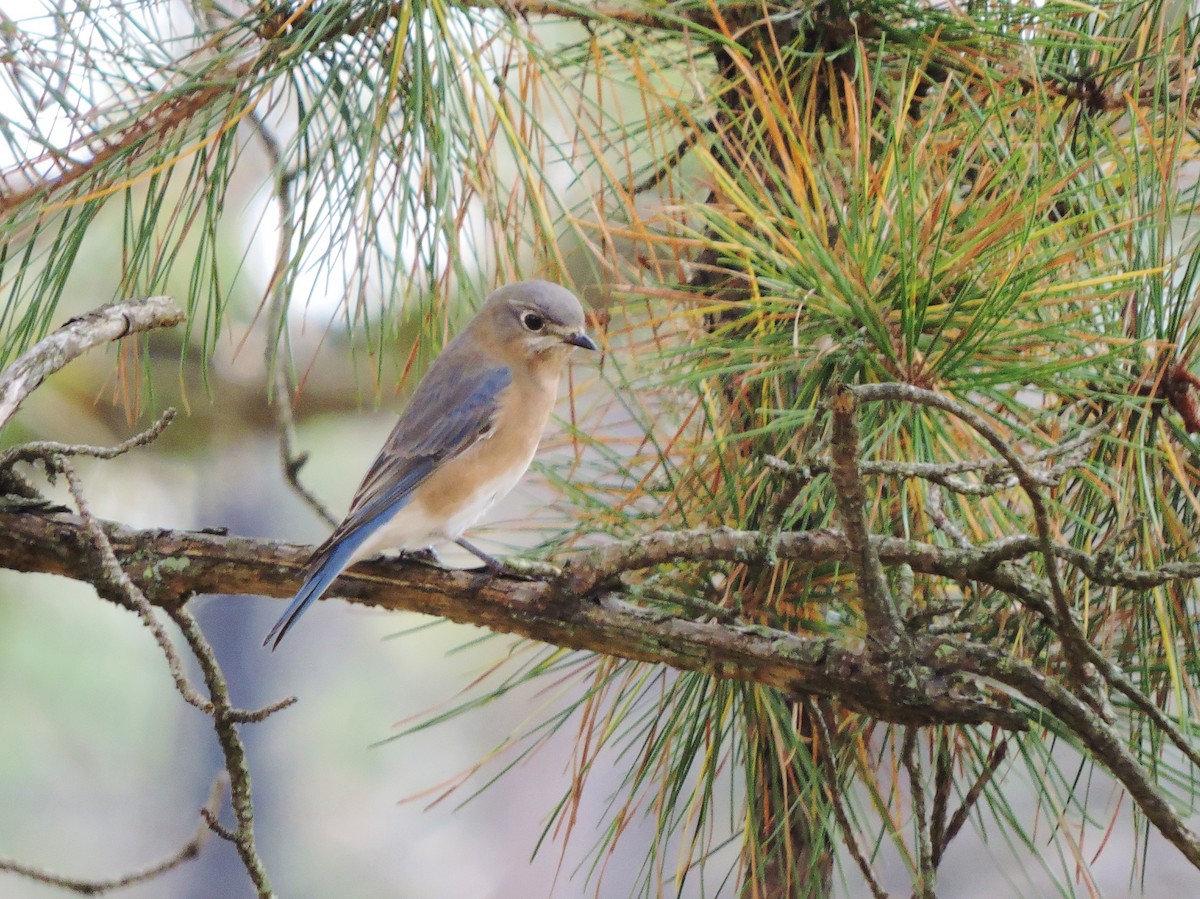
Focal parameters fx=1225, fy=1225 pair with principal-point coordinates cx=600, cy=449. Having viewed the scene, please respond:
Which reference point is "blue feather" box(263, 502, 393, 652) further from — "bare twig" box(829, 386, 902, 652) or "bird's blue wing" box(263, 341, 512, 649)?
"bare twig" box(829, 386, 902, 652)

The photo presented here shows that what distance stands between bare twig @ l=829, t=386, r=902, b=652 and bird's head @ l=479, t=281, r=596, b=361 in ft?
2.34

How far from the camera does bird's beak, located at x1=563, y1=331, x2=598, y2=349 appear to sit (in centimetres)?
175

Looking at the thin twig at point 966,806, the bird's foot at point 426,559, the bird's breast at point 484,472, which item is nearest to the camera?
the thin twig at point 966,806

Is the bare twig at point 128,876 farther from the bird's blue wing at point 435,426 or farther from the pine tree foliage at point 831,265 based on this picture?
the bird's blue wing at point 435,426

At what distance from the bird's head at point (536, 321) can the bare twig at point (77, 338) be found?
44 centimetres

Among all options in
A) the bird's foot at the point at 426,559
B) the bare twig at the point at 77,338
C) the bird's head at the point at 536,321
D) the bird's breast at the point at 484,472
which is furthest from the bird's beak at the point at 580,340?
the bare twig at the point at 77,338

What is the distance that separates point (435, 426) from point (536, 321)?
8.6 inches

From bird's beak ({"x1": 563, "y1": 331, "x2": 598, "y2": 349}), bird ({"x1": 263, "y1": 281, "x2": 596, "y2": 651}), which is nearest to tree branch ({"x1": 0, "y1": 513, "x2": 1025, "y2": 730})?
bird ({"x1": 263, "y1": 281, "x2": 596, "y2": 651})

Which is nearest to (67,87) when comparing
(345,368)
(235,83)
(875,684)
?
(235,83)

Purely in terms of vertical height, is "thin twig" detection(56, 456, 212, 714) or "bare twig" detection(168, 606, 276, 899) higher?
"thin twig" detection(56, 456, 212, 714)

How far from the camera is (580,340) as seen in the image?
1.76 meters

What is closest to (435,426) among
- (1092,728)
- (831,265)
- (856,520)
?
(831,265)

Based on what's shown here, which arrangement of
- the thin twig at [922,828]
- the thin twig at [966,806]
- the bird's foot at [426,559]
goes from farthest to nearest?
the bird's foot at [426,559]
the thin twig at [966,806]
the thin twig at [922,828]

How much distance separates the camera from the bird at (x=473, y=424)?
5.65ft
